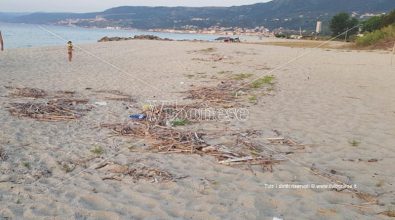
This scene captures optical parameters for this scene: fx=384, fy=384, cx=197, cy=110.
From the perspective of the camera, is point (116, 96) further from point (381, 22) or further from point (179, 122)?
point (381, 22)

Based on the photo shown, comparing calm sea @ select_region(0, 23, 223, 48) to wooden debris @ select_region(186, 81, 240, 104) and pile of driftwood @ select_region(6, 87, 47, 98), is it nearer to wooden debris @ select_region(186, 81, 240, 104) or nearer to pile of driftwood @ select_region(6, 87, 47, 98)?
pile of driftwood @ select_region(6, 87, 47, 98)

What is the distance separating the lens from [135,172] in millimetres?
4418

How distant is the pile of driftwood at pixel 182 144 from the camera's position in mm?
4844

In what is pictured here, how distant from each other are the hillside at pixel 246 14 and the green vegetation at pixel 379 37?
234ft

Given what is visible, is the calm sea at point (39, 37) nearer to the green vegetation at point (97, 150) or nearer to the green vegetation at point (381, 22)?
the green vegetation at point (97, 150)

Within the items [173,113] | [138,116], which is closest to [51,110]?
[138,116]

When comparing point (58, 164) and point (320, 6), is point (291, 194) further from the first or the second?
point (320, 6)

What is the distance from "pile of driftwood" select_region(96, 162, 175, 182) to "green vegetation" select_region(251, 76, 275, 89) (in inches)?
253

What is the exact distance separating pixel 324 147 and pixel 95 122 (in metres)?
3.69

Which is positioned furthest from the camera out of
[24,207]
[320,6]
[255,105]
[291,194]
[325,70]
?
[320,6]

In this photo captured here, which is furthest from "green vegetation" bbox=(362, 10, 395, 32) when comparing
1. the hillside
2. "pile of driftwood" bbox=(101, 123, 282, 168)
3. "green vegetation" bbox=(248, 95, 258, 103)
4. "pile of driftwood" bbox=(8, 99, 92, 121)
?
the hillside

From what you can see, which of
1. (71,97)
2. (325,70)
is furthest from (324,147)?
(325,70)

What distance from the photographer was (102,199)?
3.74 m

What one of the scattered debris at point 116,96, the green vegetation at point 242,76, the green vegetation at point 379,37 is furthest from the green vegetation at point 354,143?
the green vegetation at point 379,37
